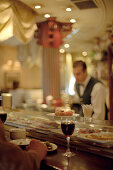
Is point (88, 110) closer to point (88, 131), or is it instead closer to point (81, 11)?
point (88, 131)

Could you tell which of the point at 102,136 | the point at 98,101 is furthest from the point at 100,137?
the point at 98,101

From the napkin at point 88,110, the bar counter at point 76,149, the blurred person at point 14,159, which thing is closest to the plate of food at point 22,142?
the bar counter at point 76,149

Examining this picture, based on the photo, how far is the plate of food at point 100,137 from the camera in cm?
177

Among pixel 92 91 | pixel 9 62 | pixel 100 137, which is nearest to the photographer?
pixel 100 137

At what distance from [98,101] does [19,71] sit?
7928mm

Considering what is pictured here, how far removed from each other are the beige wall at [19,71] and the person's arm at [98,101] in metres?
7.28

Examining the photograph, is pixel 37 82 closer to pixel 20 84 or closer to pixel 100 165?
pixel 20 84

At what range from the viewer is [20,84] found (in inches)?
429

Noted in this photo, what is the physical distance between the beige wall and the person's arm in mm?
7279

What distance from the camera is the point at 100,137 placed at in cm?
188

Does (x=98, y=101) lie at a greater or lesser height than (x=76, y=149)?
greater

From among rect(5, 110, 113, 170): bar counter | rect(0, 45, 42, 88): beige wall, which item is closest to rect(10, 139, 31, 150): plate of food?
rect(5, 110, 113, 170): bar counter

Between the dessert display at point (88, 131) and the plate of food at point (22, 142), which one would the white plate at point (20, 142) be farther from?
the dessert display at point (88, 131)

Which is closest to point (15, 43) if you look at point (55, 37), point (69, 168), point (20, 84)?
point (20, 84)
